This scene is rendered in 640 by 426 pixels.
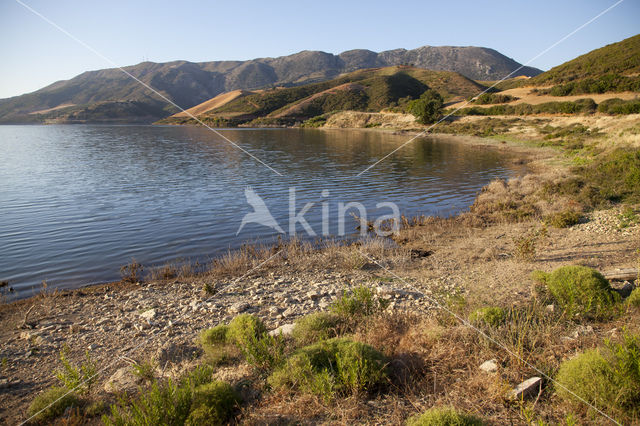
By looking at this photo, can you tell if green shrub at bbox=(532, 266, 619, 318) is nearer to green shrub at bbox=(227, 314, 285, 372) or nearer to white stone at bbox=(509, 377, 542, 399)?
white stone at bbox=(509, 377, 542, 399)

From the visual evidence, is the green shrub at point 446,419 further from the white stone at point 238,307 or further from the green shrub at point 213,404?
the white stone at point 238,307

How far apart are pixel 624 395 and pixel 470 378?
4.59 ft

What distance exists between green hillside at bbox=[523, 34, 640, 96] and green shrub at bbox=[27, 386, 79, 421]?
63.2m

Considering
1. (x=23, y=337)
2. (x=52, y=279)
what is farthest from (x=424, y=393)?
(x=52, y=279)

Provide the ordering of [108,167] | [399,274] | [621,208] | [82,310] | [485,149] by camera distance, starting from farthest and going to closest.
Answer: [485,149]
[108,167]
[621,208]
[399,274]
[82,310]

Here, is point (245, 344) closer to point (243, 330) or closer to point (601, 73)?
point (243, 330)

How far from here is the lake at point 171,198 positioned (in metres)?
11.7

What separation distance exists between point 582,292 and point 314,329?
14.6 ft

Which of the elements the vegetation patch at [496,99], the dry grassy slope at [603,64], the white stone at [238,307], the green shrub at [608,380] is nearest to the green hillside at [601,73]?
the dry grassy slope at [603,64]

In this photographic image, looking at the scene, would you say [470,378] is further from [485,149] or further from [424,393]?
[485,149]

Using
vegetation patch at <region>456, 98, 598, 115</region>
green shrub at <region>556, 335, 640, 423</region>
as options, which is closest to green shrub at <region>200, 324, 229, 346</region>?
green shrub at <region>556, 335, 640, 423</region>

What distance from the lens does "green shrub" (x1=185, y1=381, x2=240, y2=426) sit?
3.65 m

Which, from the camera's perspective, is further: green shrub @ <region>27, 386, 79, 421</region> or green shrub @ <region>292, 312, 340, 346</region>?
green shrub @ <region>292, 312, 340, 346</region>

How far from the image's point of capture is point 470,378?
421 centimetres
